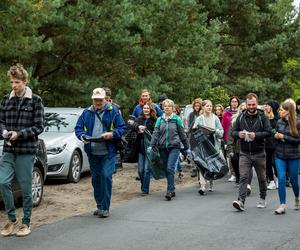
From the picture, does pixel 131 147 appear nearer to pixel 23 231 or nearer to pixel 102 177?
pixel 102 177

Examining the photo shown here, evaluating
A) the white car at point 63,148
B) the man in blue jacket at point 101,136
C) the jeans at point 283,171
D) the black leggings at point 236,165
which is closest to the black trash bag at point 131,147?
the white car at point 63,148

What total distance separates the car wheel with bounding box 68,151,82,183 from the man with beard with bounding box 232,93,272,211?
4558 mm

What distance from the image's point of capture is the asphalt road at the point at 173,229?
24.9 feet

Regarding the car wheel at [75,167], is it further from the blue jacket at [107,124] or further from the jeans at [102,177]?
the blue jacket at [107,124]

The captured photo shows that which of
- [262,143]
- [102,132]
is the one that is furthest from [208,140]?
[102,132]

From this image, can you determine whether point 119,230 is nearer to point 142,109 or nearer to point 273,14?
point 142,109

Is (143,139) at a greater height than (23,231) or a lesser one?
greater

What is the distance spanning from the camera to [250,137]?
10117 millimetres

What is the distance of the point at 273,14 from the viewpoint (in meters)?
39.3

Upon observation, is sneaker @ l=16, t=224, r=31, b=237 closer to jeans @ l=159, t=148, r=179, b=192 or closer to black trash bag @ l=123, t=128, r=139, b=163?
jeans @ l=159, t=148, r=179, b=192

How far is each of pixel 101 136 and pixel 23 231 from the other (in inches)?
77.3

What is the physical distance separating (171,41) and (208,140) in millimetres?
11143

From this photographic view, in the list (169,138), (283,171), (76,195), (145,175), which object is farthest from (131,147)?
(283,171)

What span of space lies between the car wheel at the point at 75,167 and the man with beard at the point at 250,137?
4.56m
